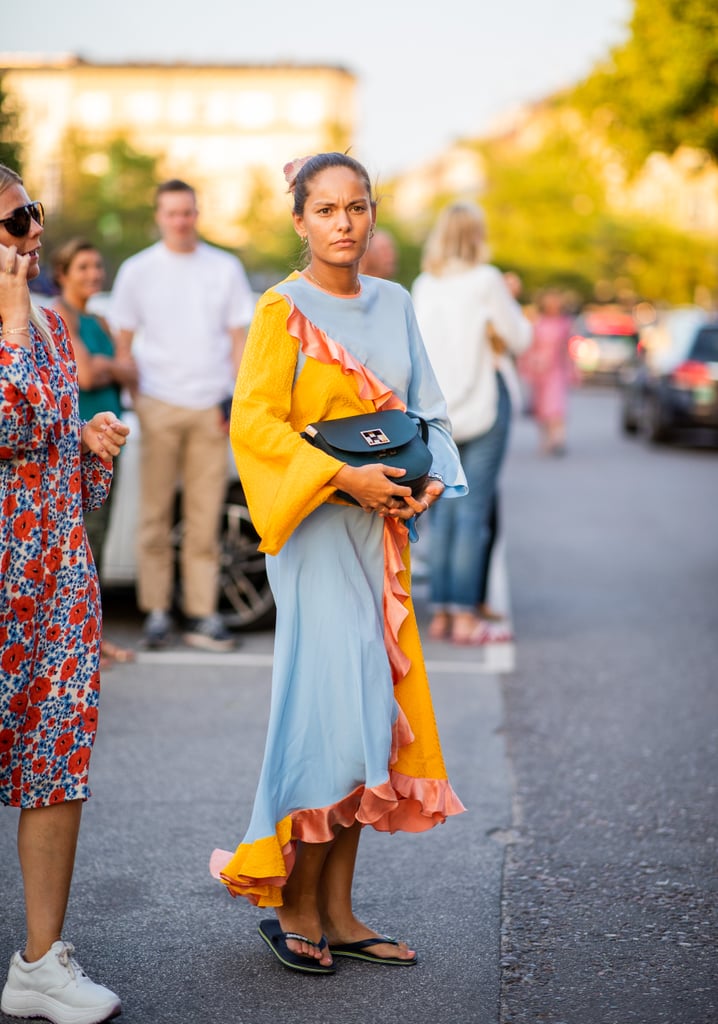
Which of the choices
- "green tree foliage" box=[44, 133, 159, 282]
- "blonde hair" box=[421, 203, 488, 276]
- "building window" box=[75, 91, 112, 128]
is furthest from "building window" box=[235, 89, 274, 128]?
"blonde hair" box=[421, 203, 488, 276]

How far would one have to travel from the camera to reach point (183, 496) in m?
7.46

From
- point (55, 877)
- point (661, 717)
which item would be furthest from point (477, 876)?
point (661, 717)

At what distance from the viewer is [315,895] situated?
12.2 feet

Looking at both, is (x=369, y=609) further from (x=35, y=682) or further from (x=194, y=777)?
(x=194, y=777)

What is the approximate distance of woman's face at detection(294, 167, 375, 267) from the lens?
3.55 metres

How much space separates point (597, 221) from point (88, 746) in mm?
68998

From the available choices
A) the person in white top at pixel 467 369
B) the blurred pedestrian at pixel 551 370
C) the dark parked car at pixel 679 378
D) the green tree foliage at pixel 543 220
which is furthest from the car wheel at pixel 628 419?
the green tree foliage at pixel 543 220

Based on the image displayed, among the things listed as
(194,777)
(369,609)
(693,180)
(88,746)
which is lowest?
(194,777)

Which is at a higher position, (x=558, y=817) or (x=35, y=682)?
(x=35, y=682)

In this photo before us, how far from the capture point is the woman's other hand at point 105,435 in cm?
346

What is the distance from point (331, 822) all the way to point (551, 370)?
52.4 ft

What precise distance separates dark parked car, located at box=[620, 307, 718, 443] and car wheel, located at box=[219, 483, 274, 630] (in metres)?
13.1

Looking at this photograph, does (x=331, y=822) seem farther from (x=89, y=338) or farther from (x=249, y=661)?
(x=89, y=338)

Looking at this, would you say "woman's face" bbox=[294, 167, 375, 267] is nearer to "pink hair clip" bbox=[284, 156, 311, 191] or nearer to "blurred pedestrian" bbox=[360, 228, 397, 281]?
"pink hair clip" bbox=[284, 156, 311, 191]
